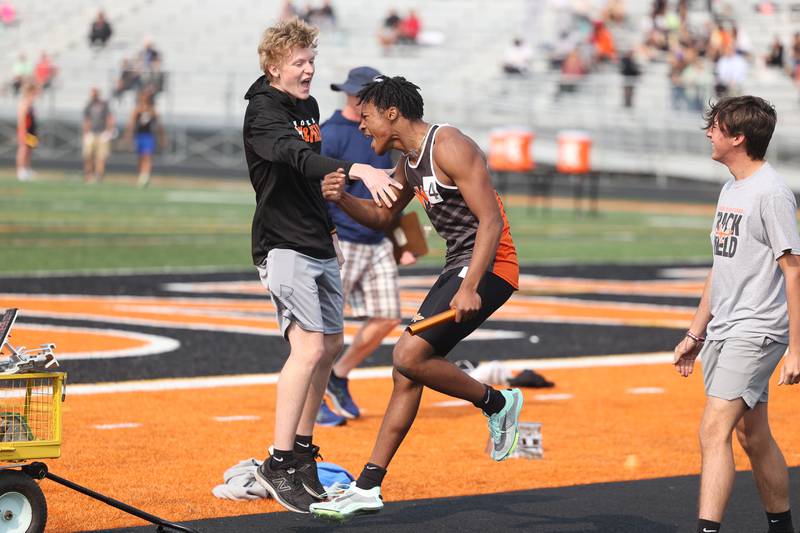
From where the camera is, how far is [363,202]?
23.3 ft

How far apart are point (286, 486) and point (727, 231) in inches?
89.2

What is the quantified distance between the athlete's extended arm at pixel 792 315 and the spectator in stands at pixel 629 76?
104ft

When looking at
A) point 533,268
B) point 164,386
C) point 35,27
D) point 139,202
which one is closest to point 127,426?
point 164,386

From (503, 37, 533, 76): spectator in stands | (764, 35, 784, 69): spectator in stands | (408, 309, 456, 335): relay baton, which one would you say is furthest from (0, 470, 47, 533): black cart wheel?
(503, 37, 533, 76): spectator in stands

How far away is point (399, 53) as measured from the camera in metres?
42.3

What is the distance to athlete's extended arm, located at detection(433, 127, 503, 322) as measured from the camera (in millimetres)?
6371

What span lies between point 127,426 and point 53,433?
2.93 m

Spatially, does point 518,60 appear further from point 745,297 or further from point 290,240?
point 745,297

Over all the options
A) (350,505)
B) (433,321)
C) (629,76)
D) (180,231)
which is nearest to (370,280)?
(433,321)

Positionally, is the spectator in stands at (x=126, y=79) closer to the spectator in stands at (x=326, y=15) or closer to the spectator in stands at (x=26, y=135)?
the spectator in stands at (x=26, y=135)

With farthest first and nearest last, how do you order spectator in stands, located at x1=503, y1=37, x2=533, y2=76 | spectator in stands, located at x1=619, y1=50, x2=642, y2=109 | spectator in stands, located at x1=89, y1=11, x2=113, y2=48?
1. spectator in stands, located at x1=89, y1=11, x2=113, y2=48
2. spectator in stands, located at x1=503, y1=37, x2=533, y2=76
3. spectator in stands, located at x1=619, y1=50, x2=642, y2=109

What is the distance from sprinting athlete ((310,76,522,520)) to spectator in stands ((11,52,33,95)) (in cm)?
3804

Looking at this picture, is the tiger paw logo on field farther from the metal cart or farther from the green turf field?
the green turf field

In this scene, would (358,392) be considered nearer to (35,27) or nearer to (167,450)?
(167,450)
